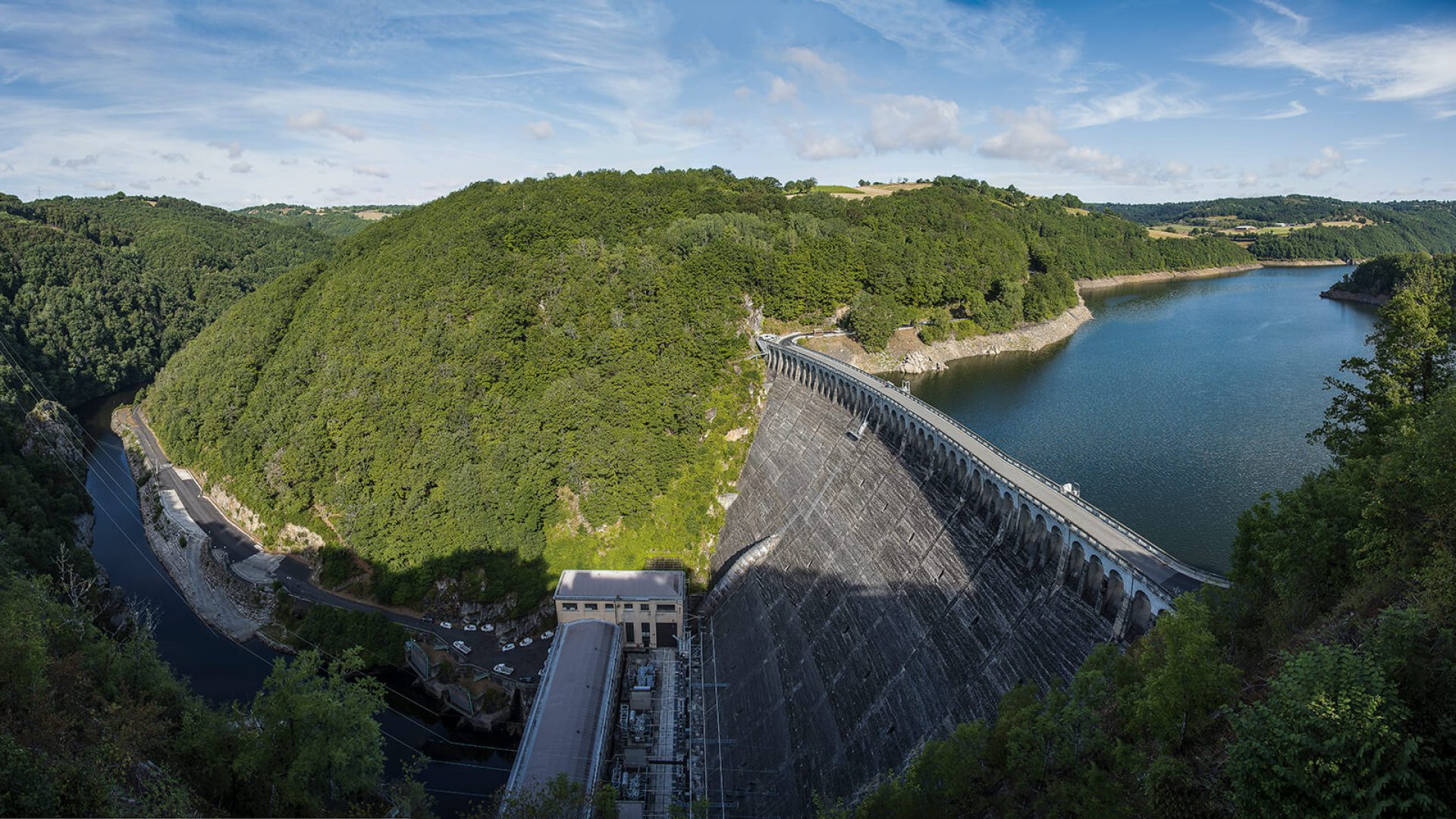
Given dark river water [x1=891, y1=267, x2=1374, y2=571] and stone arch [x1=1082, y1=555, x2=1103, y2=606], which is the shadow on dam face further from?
dark river water [x1=891, y1=267, x2=1374, y2=571]

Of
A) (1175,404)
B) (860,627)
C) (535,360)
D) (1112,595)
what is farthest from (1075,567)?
(1175,404)

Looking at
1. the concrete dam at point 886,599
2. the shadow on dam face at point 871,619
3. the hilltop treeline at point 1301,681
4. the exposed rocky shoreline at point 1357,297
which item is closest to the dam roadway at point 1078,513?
the concrete dam at point 886,599

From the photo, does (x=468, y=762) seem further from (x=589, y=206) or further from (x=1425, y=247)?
(x=1425, y=247)

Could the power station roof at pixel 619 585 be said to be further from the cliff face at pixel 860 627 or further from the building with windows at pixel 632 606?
the cliff face at pixel 860 627

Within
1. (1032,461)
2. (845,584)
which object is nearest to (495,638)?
(845,584)

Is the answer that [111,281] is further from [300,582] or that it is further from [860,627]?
[860,627]

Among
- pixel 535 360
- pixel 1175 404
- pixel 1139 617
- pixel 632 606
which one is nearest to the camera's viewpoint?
pixel 1139 617
